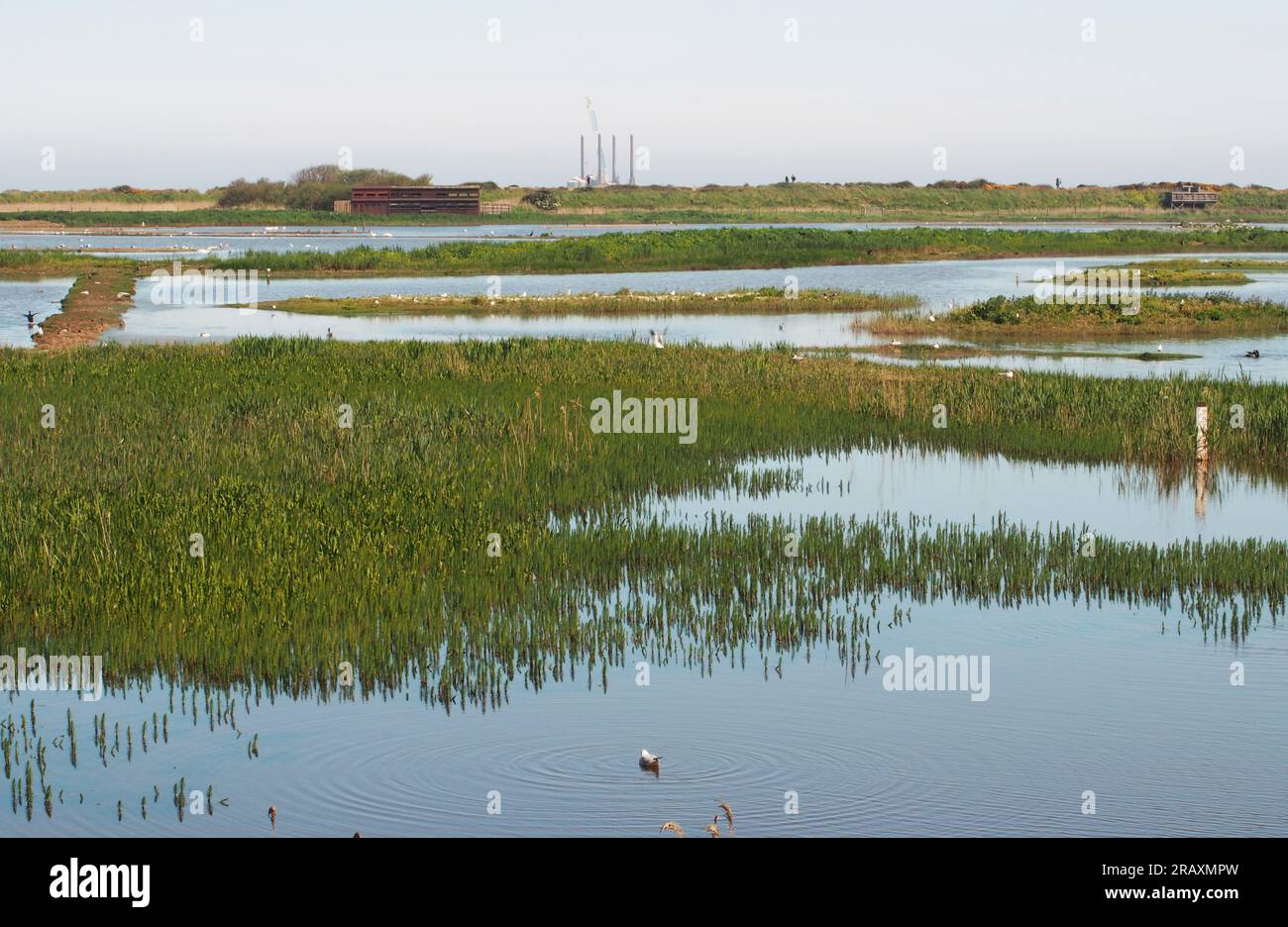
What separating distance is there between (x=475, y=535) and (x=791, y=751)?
21.5 ft

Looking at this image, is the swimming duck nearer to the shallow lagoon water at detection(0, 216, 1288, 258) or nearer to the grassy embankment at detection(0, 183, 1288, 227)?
the shallow lagoon water at detection(0, 216, 1288, 258)

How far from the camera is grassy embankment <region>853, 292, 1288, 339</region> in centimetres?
4369

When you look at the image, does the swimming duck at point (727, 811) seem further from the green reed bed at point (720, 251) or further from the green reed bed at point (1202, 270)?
the green reed bed at point (720, 251)

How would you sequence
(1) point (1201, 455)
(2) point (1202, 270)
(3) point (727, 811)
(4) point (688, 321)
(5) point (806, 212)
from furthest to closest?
(5) point (806, 212) → (2) point (1202, 270) → (4) point (688, 321) → (1) point (1201, 455) → (3) point (727, 811)

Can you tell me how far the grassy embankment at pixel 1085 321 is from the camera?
43688mm

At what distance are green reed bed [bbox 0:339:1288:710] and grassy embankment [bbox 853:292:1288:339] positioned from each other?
52.7 ft

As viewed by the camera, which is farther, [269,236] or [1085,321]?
[269,236]

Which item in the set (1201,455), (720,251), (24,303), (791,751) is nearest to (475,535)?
(791,751)

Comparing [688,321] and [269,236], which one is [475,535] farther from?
[269,236]

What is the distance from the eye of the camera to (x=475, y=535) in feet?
53.9

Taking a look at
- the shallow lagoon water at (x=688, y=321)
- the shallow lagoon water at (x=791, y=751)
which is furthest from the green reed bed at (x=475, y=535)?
the shallow lagoon water at (x=688, y=321)
